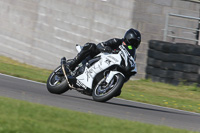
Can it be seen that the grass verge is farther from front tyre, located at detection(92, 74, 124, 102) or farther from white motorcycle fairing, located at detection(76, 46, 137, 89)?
front tyre, located at detection(92, 74, 124, 102)

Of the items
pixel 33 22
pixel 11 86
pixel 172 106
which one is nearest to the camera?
pixel 11 86

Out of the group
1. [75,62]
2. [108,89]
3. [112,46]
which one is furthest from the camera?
[75,62]

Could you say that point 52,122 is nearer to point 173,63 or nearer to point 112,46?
point 112,46

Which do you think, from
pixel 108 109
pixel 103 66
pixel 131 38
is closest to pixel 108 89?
pixel 108 109

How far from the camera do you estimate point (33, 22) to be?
66.6ft

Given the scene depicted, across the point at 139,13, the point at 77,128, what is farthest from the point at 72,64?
the point at 139,13

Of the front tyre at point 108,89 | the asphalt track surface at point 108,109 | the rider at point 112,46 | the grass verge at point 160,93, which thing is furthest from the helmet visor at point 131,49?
the grass verge at point 160,93

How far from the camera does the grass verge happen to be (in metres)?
11.4

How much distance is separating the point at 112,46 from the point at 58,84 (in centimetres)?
137

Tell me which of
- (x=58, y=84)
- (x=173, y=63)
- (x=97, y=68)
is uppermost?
(x=173, y=63)

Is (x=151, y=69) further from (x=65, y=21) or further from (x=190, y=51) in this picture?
(x=65, y=21)

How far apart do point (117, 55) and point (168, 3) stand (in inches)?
301

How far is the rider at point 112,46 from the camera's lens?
8953 millimetres

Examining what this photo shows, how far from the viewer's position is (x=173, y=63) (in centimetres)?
1427
